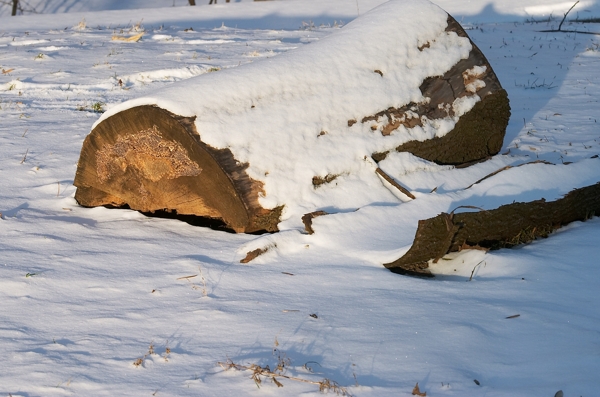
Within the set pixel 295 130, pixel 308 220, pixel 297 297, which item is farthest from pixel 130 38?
pixel 297 297

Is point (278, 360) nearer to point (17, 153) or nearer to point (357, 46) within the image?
point (357, 46)

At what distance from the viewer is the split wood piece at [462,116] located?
5.23 meters

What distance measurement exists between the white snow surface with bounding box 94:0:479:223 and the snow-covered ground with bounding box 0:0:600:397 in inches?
10.3

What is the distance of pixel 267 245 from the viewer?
427 cm

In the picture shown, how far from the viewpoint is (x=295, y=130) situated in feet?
15.5

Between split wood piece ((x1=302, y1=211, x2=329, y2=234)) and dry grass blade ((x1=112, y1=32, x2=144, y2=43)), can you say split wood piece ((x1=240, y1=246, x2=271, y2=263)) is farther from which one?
dry grass blade ((x1=112, y1=32, x2=144, y2=43))

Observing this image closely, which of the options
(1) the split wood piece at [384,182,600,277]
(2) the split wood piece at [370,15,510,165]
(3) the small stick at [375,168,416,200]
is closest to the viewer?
(1) the split wood piece at [384,182,600,277]

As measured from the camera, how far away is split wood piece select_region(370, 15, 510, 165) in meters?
5.23

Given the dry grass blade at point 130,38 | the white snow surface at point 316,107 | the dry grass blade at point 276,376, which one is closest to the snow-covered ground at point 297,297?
the dry grass blade at point 276,376

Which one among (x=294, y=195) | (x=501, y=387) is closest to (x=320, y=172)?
(x=294, y=195)

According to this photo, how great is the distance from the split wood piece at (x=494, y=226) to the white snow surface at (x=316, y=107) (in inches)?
31.7

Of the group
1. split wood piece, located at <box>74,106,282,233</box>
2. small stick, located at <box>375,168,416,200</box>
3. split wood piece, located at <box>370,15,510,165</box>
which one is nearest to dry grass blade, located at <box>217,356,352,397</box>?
split wood piece, located at <box>74,106,282,233</box>

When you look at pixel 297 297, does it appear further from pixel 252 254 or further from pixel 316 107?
pixel 316 107

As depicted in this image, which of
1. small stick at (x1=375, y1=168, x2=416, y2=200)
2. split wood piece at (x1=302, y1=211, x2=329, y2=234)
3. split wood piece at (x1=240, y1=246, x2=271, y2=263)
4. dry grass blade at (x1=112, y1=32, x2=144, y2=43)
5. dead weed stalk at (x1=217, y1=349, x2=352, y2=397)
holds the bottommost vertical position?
dead weed stalk at (x1=217, y1=349, x2=352, y2=397)
